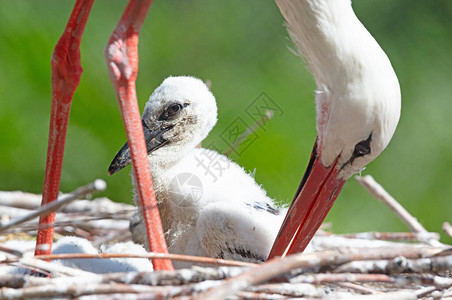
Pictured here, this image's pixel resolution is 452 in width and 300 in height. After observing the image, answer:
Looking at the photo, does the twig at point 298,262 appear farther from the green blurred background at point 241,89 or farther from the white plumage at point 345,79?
the green blurred background at point 241,89

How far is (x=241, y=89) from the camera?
512cm

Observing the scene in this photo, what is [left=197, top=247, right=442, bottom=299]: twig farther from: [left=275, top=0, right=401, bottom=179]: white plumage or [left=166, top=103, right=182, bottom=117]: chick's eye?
[left=166, top=103, right=182, bottom=117]: chick's eye

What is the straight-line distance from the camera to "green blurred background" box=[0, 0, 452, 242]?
4.82 metres

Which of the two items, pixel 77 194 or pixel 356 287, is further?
pixel 356 287

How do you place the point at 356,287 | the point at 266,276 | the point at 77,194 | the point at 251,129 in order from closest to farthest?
the point at 77,194, the point at 266,276, the point at 356,287, the point at 251,129

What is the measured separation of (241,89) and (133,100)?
285 cm

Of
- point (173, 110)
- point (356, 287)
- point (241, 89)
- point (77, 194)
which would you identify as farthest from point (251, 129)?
point (241, 89)

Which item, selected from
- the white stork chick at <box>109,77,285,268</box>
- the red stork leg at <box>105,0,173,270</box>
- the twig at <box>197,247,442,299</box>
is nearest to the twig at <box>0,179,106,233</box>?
the twig at <box>197,247,442,299</box>

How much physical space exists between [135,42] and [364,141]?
0.72m

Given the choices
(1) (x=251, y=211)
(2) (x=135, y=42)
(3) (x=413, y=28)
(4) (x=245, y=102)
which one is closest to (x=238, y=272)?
(1) (x=251, y=211)

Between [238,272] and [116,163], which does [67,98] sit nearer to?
[116,163]

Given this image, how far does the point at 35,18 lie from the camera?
5.12m

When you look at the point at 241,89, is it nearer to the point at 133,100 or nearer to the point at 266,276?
the point at 133,100

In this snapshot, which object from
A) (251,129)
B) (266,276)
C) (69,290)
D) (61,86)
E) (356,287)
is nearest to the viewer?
(266,276)
